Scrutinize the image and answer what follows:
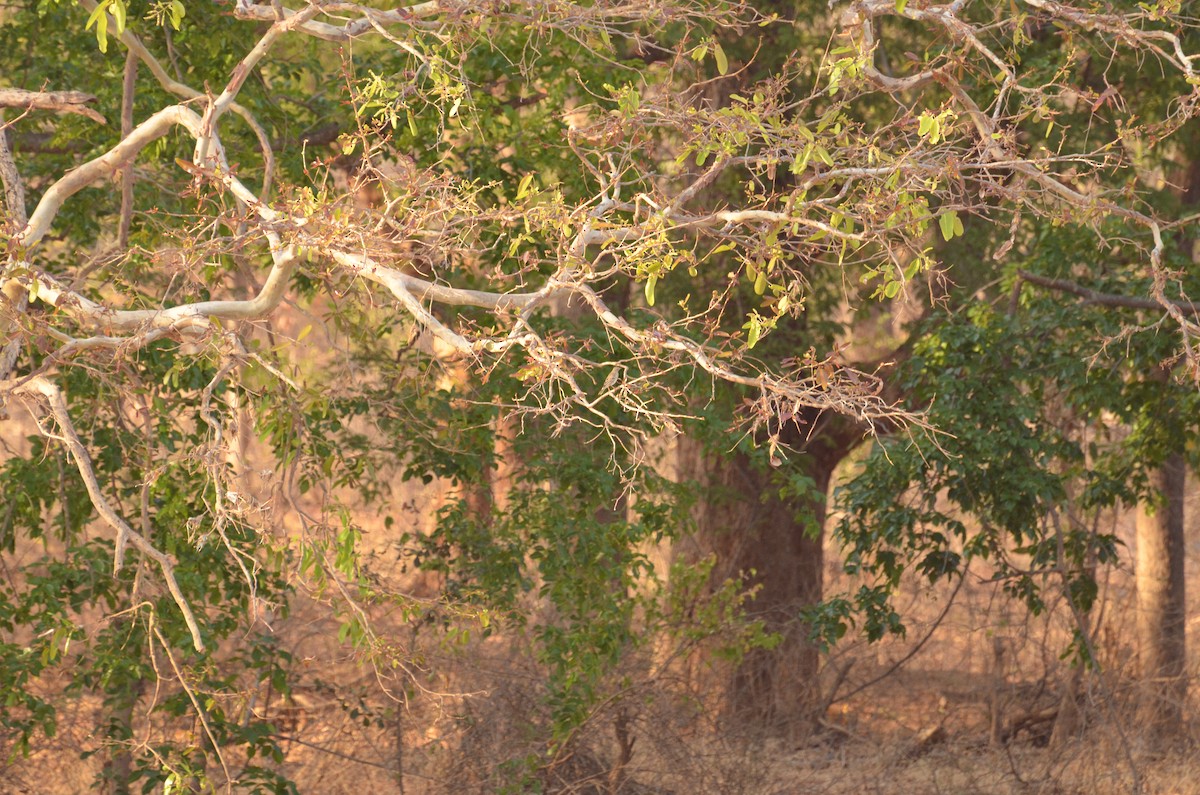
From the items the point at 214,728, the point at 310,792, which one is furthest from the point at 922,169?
the point at 310,792

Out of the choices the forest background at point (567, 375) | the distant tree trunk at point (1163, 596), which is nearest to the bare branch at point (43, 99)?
the forest background at point (567, 375)

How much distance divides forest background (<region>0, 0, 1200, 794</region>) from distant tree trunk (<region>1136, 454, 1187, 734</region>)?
55mm

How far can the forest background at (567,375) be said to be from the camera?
538 centimetres

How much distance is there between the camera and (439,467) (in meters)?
8.04

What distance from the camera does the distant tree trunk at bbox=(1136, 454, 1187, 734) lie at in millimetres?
10031

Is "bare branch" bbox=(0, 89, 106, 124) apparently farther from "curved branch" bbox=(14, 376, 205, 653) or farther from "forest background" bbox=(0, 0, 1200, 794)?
"curved branch" bbox=(14, 376, 205, 653)

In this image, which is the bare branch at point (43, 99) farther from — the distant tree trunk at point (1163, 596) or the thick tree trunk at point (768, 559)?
the distant tree trunk at point (1163, 596)

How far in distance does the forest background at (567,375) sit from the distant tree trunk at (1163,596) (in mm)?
55

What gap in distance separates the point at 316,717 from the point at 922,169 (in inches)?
258

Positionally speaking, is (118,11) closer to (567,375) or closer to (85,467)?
(85,467)

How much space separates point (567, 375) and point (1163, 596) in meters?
8.65

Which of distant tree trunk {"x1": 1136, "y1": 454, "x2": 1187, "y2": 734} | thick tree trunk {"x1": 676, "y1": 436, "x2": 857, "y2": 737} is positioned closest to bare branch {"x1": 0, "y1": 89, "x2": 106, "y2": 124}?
thick tree trunk {"x1": 676, "y1": 436, "x2": 857, "y2": 737}

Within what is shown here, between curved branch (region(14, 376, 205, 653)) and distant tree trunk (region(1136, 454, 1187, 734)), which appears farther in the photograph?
distant tree trunk (region(1136, 454, 1187, 734))

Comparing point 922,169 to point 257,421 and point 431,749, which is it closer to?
point 257,421
